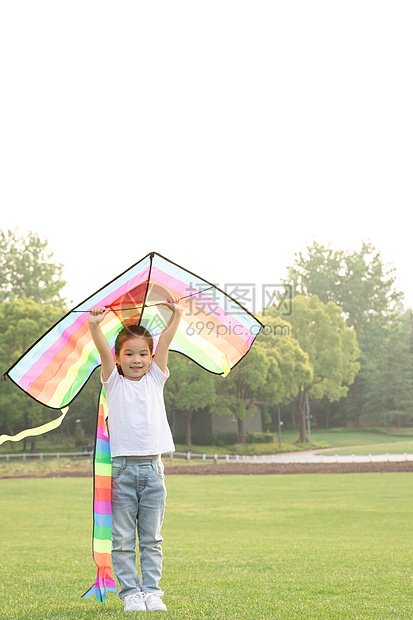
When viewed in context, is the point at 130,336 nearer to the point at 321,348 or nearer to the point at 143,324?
the point at 143,324

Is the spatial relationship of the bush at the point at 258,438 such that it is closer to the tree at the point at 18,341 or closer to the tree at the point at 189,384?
the tree at the point at 189,384

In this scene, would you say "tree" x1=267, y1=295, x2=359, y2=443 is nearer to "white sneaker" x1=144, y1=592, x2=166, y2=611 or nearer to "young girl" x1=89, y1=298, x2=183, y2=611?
"young girl" x1=89, y1=298, x2=183, y2=611

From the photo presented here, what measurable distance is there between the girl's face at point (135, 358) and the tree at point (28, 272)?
221ft

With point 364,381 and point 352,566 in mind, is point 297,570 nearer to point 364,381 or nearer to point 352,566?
point 352,566

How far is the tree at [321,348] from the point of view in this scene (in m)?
61.0

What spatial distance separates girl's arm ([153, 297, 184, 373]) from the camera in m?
5.28

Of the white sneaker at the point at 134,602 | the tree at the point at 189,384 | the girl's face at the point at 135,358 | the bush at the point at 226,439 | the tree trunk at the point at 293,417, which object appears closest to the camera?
the white sneaker at the point at 134,602

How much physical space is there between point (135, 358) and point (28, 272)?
7149 cm

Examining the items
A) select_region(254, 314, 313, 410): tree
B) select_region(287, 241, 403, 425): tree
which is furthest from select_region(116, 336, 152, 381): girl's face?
select_region(287, 241, 403, 425): tree

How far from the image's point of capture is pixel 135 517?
191 inches

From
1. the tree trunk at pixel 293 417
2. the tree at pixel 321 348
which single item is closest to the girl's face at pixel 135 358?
the tree at pixel 321 348

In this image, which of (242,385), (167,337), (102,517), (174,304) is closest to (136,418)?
(167,337)

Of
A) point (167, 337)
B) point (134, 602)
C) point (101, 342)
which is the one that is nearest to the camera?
point (134, 602)

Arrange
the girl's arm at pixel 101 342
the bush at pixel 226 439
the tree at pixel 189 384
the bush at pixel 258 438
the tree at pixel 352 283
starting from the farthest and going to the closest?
the tree at pixel 352 283 → the bush at pixel 258 438 → the bush at pixel 226 439 → the tree at pixel 189 384 → the girl's arm at pixel 101 342
